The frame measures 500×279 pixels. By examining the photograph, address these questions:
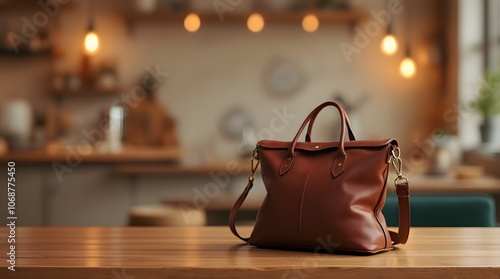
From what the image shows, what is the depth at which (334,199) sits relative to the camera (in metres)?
1.34

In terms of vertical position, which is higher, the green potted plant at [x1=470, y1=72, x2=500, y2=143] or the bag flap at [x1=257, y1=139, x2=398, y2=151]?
the green potted plant at [x1=470, y1=72, x2=500, y2=143]

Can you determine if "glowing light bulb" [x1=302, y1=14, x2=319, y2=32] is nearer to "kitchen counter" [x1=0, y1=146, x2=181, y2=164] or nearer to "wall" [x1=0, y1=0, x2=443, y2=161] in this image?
"wall" [x1=0, y1=0, x2=443, y2=161]

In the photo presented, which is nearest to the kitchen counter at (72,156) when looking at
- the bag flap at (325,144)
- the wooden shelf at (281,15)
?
the wooden shelf at (281,15)

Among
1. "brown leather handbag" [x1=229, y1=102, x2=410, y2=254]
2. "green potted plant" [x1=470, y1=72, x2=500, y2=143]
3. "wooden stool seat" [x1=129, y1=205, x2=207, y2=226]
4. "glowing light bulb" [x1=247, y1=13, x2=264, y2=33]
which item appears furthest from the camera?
"glowing light bulb" [x1=247, y1=13, x2=264, y2=33]

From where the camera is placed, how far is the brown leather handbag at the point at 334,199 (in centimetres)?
133

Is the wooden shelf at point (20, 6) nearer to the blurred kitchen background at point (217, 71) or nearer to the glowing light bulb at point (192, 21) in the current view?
the blurred kitchen background at point (217, 71)

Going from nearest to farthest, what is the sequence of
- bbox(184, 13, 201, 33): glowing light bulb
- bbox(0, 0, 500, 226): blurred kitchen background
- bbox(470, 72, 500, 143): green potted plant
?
bbox(470, 72, 500, 143): green potted plant, bbox(184, 13, 201, 33): glowing light bulb, bbox(0, 0, 500, 226): blurred kitchen background

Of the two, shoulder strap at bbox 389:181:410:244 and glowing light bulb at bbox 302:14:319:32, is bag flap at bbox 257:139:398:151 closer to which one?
shoulder strap at bbox 389:181:410:244

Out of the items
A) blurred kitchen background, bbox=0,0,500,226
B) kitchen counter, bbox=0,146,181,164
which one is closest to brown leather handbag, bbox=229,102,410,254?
kitchen counter, bbox=0,146,181,164

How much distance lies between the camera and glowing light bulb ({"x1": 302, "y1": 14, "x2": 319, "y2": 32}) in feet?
19.4

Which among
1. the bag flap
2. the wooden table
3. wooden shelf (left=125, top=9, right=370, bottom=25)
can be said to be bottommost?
the wooden table

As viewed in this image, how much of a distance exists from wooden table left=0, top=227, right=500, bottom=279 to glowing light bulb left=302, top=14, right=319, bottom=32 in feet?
14.8

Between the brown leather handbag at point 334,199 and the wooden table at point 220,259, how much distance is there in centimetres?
3

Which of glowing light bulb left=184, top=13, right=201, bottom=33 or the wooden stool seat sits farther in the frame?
glowing light bulb left=184, top=13, right=201, bottom=33
